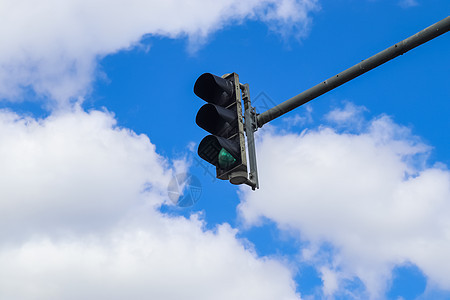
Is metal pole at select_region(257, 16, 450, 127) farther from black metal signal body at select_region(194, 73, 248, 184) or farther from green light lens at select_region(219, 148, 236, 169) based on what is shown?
green light lens at select_region(219, 148, 236, 169)

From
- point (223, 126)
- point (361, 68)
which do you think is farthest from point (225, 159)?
point (361, 68)

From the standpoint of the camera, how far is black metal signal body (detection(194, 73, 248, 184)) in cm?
632

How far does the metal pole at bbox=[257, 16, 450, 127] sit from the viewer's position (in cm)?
554

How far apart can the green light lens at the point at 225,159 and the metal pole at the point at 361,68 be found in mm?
690

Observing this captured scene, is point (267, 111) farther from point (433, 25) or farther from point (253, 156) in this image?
point (433, 25)

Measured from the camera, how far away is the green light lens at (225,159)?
628 cm

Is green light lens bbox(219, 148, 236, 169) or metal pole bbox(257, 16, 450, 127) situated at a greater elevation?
metal pole bbox(257, 16, 450, 127)

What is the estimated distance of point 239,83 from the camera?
6871mm

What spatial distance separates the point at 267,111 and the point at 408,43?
5.63 feet


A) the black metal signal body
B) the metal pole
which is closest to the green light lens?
the black metal signal body

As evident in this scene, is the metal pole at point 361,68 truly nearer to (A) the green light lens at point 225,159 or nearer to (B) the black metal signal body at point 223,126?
(B) the black metal signal body at point 223,126

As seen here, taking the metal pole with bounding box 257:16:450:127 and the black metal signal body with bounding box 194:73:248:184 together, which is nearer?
the metal pole with bounding box 257:16:450:127

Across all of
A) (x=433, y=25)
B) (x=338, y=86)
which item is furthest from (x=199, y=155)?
(x=433, y=25)

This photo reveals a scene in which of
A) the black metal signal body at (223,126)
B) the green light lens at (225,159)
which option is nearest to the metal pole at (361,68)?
the black metal signal body at (223,126)
